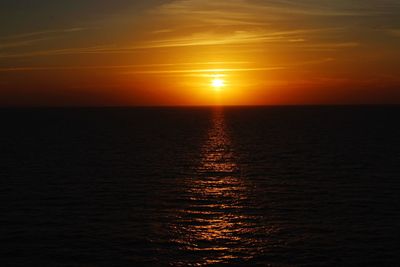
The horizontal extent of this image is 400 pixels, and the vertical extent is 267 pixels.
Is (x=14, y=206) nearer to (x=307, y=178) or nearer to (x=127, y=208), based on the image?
(x=127, y=208)

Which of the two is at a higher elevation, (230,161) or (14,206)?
(230,161)

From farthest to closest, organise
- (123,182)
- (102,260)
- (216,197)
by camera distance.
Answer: (123,182) < (216,197) < (102,260)

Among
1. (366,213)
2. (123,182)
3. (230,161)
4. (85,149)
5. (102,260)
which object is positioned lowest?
(102,260)

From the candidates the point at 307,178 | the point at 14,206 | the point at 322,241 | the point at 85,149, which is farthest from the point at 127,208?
the point at 85,149

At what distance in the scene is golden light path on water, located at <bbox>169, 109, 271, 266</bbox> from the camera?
33.9 metres

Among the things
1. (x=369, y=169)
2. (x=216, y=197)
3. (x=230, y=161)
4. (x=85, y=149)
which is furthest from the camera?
(x=85, y=149)

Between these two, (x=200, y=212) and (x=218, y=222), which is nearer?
(x=218, y=222)

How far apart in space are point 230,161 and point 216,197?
32608mm

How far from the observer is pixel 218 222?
41.4 m

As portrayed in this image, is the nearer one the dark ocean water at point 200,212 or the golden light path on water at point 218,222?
the dark ocean water at point 200,212

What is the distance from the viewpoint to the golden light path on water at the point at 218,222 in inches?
1334

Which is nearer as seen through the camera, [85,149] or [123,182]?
[123,182]

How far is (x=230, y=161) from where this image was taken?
84312 millimetres

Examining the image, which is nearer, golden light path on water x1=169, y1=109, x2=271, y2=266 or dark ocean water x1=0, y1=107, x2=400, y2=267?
dark ocean water x1=0, y1=107, x2=400, y2=267
